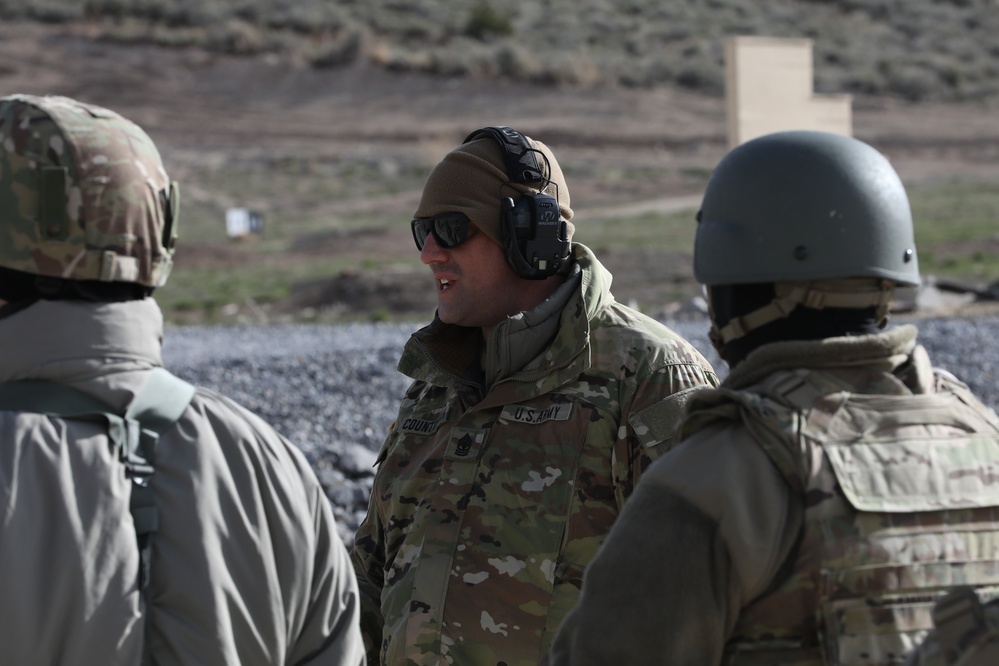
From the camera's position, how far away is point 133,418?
246cm

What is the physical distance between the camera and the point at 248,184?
34.5 m

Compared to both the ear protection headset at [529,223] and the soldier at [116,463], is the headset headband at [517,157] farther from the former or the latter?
the soldier at [116,463]

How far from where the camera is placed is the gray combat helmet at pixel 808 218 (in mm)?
2365

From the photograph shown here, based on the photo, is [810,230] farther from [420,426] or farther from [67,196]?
[420,426]

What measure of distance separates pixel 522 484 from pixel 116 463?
4.62ft

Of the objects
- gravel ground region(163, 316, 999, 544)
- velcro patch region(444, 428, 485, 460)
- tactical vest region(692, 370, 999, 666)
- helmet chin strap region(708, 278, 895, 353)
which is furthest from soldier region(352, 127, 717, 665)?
gravel ground region(163, 316, 999, 544)

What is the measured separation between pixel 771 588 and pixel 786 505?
0.14 meters

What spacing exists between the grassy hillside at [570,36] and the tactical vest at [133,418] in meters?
43.5

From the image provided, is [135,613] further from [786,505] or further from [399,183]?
[399,183]

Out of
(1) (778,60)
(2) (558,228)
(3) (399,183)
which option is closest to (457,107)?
(3) (399,183)

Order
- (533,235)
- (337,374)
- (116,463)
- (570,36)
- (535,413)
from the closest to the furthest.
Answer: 1. (116,463)
2. (535,413)
3. (533,235)
4. (337,374)
5. (570,36)

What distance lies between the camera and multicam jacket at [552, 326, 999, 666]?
214cm

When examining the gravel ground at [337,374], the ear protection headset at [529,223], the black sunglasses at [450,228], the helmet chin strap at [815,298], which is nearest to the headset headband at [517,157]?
the ear protection headset at [529,223]

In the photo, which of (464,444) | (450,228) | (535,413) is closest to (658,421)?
(535,413)
